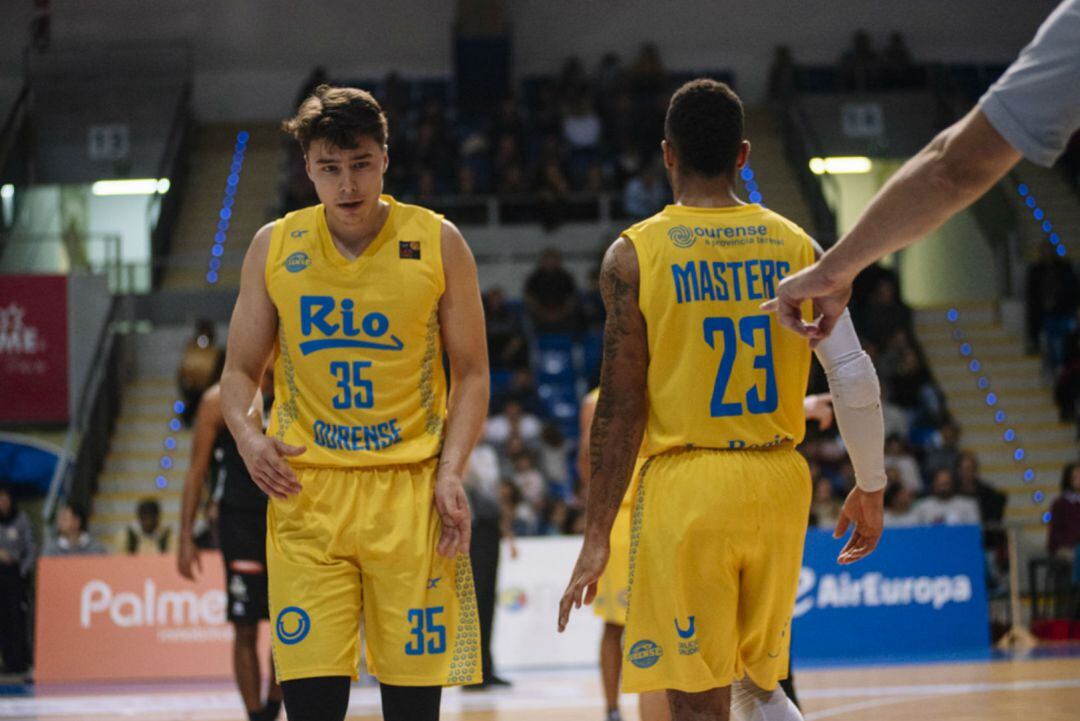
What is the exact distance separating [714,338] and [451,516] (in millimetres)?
775

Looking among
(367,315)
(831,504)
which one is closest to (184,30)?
(831,504)

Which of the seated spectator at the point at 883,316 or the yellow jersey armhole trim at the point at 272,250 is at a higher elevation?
the yellow jersey armhole trim at the point at 272,250

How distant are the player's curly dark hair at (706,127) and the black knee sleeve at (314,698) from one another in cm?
154

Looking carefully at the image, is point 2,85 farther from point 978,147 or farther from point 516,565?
point 978,147

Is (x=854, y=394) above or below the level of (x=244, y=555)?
above

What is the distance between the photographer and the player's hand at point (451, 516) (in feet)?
12.2

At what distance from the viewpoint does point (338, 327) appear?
3.79 metres

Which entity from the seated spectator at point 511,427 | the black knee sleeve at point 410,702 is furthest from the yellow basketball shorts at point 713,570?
the seated spectator at point 511,427

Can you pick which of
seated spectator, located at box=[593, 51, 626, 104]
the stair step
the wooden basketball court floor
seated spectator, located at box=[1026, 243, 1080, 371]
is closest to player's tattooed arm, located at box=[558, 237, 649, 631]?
the wooden basketball court floor

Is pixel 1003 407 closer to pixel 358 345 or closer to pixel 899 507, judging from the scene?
pixel 899 507

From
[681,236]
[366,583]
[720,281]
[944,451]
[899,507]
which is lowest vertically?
[899,507]

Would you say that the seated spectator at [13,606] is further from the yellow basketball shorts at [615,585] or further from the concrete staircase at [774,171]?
the concrete staircase at [774,171]

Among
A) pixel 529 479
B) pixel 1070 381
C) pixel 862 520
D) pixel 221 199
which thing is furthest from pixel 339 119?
pixel 221 199

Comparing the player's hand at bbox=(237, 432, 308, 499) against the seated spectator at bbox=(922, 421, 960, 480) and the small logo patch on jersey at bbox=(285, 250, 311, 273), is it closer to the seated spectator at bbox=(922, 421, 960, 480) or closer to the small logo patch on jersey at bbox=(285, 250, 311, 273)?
the small logo patch on jersey at bbox=(285, 250, 311, 273)
